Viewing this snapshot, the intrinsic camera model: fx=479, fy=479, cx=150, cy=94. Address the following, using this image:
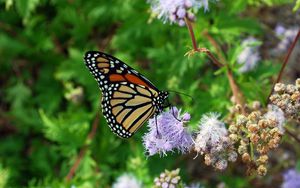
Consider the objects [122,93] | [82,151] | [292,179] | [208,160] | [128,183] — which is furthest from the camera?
[82,151]

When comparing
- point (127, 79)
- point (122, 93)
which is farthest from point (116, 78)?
point (122, 93)

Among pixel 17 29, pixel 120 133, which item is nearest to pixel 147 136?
pixel 120 133

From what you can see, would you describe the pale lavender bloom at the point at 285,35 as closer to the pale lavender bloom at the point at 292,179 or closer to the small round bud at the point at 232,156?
the pale lavender bloom at the point at 292,179

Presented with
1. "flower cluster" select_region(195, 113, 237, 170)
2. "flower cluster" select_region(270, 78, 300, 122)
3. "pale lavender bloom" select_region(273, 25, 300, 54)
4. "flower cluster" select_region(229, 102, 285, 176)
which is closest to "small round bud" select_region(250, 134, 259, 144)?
"flower cluster" select_region(229, 102, 285, 176)

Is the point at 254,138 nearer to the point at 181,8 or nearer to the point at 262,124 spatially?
the point at 262,124

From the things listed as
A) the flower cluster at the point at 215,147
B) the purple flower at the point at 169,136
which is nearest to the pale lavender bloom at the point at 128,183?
the purple flower at the point at 169,136

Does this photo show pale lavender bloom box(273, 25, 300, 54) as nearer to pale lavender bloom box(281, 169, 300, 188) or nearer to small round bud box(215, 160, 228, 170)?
pale lavender bloom box(281, 169, 300, 188)

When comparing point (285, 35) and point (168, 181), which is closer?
point (168, 181)
